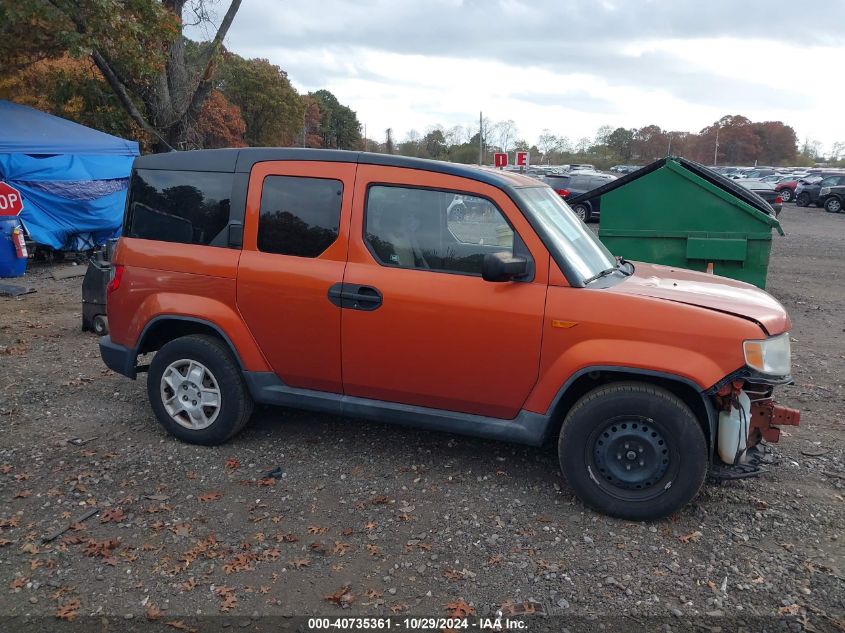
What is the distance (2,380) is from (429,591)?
496cm

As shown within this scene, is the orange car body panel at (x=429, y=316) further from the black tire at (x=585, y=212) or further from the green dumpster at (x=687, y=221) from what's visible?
the black tire at (x=585, y=212)

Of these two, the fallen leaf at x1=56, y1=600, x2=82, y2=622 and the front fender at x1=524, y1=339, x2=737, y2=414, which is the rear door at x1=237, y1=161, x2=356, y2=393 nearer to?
the front fender at x1=524, y1=339, x2=737, y2=414

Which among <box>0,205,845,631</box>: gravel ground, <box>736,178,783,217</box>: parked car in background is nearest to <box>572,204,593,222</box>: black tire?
<box>736,178,783,217</box>: parked car in background

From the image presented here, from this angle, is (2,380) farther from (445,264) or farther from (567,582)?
(567,582)

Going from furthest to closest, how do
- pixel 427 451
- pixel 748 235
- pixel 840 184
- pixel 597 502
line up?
pixel 840 184 < pixel 748 235 < pixel 427 451 < pixel 597 502

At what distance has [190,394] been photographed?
4.90 meters

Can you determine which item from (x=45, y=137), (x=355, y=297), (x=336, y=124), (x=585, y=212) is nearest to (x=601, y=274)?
(x=355, y=297)

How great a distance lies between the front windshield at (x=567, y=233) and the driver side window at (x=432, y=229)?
0.26 meters

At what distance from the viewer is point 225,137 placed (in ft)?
125

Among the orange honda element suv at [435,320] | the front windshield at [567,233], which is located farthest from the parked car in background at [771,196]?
the orange honda element suv at [435,320]

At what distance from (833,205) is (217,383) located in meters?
32.5

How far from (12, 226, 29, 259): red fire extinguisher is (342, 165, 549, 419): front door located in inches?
390

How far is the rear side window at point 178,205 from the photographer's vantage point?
15.6 ft

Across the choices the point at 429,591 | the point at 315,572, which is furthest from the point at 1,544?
the point at 429,591
